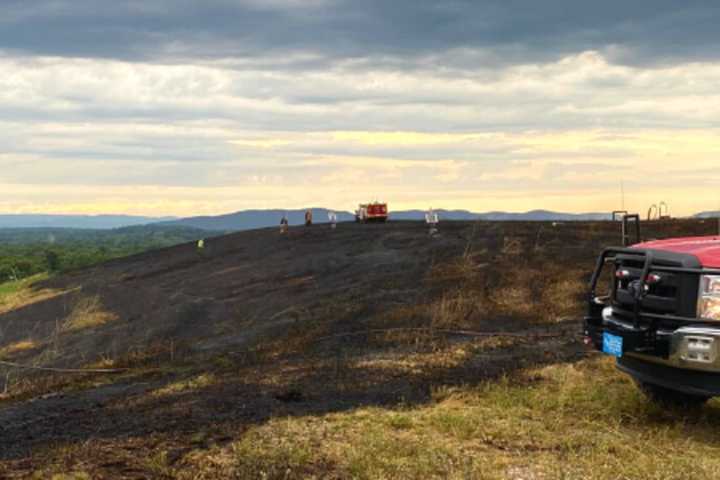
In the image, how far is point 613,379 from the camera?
9.59 m

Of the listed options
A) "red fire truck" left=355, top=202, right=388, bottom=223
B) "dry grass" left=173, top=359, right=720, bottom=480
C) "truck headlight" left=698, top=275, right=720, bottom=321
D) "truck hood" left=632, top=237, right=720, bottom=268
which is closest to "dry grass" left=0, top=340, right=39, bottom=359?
"dry grass" left=173, top=359, right=720, bottom=480

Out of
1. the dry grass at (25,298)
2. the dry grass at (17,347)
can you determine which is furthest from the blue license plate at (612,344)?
the dry grass at (25,298)

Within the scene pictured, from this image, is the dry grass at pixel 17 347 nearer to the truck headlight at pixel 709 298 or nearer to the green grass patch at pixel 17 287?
the green grass patch at pixel 17 287

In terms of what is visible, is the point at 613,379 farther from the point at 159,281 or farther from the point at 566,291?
the point at 159,281

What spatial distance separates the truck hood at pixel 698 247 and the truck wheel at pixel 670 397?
157 centimetres

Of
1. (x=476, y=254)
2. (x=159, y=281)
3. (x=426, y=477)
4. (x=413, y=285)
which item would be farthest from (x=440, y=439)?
(x=159, y=281)

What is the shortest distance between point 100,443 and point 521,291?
12.9 meters

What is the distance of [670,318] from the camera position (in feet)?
21.9

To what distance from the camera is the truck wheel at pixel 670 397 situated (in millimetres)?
7797

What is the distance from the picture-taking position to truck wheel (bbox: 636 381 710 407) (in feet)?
25.6

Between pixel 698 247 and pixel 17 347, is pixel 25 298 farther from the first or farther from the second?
pixel 698 247

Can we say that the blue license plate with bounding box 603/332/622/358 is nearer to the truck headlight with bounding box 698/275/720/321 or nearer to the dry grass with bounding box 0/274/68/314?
the truck headlight with bounding box 698/275/720/321

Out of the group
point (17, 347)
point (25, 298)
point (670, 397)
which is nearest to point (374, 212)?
point (25, 298)

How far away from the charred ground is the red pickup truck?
9.31 ft
